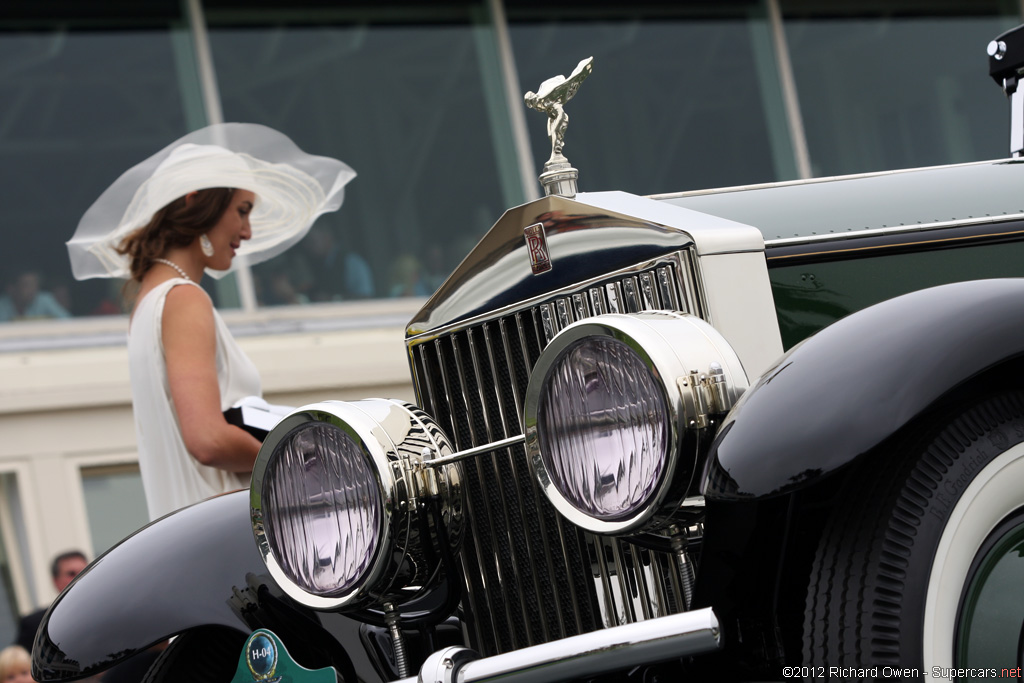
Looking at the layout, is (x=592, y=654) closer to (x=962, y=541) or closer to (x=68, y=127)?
(x=962, y=541)

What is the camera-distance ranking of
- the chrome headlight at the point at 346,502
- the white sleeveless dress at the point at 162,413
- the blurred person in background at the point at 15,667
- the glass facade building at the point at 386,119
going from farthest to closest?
the glass facade building at the point at 386,119
the blurred person in background at the point at 15,667
the white sleeveless dress at the point at 162,413
the chrome headlight at the point at 346,502

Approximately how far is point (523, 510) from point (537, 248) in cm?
46

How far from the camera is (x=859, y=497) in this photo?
151cm

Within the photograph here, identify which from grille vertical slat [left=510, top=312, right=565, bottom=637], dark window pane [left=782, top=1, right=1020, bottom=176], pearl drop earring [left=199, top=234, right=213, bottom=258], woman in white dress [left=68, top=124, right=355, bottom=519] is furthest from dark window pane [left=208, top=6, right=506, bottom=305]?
grille vertical slat [left=510, top=312, right=565, bottom=637]

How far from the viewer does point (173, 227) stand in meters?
3.01

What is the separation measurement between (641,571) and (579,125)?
6.34 meters

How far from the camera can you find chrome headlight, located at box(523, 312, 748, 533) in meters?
1.61

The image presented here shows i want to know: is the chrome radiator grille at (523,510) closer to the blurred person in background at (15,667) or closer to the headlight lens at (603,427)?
the headlight lens at (603,427)

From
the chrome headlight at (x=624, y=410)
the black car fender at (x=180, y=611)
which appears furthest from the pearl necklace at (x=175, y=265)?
the chrome headlight at (x=624, y=410)

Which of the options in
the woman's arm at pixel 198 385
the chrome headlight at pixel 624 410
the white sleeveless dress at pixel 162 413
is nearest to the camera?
the chrome headlight at pixel 624 410

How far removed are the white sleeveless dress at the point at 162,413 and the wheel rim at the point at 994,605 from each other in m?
1.79

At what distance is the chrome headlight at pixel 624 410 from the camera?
1613 millimetres

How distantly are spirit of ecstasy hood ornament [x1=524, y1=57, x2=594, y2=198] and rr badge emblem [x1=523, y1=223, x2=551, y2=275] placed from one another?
9 cm

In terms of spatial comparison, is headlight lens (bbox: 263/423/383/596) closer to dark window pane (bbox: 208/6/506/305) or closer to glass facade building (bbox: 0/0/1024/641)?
glass facade building (bbox: 0/0/1024/641)
